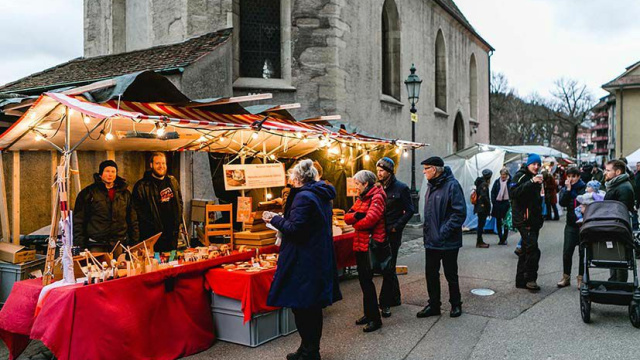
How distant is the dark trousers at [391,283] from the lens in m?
6.46

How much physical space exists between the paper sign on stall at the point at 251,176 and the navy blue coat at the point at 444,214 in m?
2.08

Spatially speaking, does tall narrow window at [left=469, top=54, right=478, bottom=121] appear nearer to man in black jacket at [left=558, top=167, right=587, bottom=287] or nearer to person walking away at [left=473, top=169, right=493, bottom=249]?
person walking away at [left=473, top=169, right=493, bottom=249]

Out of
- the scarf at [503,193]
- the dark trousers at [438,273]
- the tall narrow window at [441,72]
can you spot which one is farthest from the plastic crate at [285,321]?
Result: the tall narrow window at [441,72]

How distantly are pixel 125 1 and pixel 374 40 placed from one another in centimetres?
793

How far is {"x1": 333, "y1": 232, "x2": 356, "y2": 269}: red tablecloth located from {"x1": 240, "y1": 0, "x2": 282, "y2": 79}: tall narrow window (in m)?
7.24

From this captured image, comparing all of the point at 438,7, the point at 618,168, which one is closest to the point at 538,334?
the point at 618,168

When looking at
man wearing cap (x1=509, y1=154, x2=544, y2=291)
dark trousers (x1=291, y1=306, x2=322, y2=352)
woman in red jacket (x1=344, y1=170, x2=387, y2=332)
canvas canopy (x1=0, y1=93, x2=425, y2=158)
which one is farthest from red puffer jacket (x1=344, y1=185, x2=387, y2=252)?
man wearing cap (x1=509, y1=154, x2=544, y2=291)

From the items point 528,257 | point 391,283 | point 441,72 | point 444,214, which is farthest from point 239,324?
point 441,72

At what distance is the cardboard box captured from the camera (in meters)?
6.29

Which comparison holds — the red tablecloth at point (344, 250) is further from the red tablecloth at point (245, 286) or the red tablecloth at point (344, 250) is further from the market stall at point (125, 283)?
the red tablecloth at point (245, 286)

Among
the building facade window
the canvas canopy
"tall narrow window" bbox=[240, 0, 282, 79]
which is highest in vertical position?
"tall narrow window" bbox=[240, 0, 282, 79]

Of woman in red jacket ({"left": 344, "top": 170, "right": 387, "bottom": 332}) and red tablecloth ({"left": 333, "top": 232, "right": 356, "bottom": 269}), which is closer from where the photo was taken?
woman in red jacket ({"left": 344, "top": 170, "right": 387, "bottom": 332})

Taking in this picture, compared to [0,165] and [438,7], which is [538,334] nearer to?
[0,165]

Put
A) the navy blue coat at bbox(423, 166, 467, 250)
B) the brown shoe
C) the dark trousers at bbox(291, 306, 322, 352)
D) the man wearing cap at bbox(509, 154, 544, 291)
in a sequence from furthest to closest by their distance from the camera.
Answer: the brown shoe
the man wearing cap at bbox(509, 154, 544, 291)
the navy blue coat at bbox(423, 166, 467, 250)
the dark trousers at bbox(291, 306, 322, 352)
